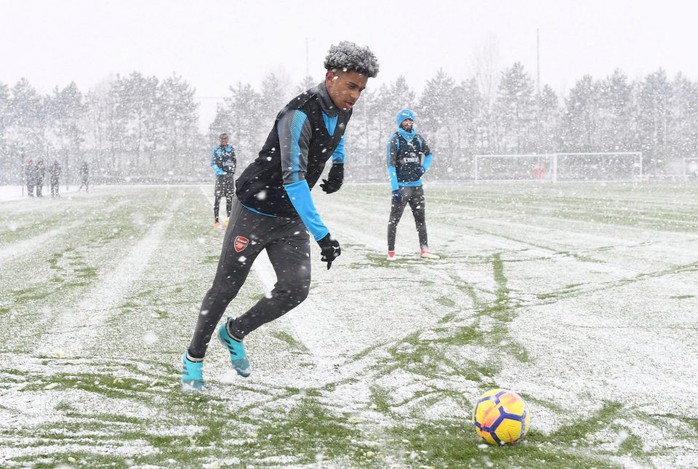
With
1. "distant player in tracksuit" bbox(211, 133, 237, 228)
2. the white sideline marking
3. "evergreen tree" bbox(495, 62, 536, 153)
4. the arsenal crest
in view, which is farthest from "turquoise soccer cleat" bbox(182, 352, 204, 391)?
"evergreen tree" bbox(495, 62, 536, 153)

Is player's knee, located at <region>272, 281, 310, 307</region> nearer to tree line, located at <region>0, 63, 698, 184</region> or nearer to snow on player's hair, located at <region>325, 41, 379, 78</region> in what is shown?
snow on player's hair, located at <region>325, 41, 379, 78</region>

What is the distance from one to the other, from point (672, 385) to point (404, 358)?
1.55 metres

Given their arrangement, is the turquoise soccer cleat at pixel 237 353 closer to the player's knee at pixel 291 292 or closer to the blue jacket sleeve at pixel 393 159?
the player's knee at pixel 291 292

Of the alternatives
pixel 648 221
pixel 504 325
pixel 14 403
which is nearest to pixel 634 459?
pixel 504 325

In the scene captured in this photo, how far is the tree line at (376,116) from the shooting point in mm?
73375

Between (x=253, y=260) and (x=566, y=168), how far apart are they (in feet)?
196

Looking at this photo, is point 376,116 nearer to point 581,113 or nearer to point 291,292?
point 581,113

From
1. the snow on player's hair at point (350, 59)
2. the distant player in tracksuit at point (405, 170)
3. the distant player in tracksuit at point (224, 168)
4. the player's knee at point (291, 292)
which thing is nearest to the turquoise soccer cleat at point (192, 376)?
the player's knee at point (291, 292)

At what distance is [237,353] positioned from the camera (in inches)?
158

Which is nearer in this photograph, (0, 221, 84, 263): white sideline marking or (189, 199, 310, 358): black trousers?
(189, 199, 310, 358): black trousers

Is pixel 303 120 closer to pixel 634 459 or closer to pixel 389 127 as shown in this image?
pixel 634 459

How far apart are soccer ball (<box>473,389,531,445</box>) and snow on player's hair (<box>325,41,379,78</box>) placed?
1.71 meters

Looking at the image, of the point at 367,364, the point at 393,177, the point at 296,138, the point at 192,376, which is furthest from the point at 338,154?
the point at 393,177

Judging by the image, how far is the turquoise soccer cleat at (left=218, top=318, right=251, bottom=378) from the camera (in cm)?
402
